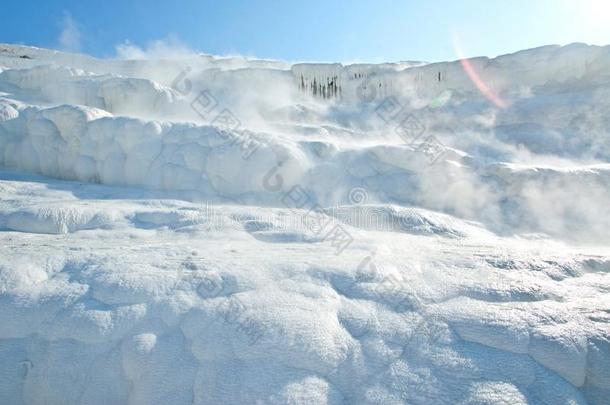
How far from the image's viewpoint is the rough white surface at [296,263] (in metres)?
1.45

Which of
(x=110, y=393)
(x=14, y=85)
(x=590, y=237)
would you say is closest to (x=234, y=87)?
(x=14, y=85)

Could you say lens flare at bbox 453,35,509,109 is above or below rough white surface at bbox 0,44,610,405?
above

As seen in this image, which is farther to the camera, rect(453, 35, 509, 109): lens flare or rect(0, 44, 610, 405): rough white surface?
rect(453, 35, 509, 109): lens flare

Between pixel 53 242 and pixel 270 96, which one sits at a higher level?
pixel 270 96

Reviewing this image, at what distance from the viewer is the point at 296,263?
6.82 ft

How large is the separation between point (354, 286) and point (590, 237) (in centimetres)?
295

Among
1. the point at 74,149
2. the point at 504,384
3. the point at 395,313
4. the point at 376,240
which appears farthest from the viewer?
the point at 74,149

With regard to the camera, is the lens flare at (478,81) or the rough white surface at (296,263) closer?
the rough white surface at (296,263)

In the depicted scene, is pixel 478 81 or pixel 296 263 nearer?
pixel 296 263

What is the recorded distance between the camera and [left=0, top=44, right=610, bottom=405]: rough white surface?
1.45 meters

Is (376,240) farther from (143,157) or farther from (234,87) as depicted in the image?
(234,87)

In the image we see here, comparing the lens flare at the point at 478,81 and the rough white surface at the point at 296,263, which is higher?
the lens flare at the point at 478,81

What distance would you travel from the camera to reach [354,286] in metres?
1.91

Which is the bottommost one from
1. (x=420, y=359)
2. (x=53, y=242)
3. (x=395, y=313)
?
(x=420, y=359)
